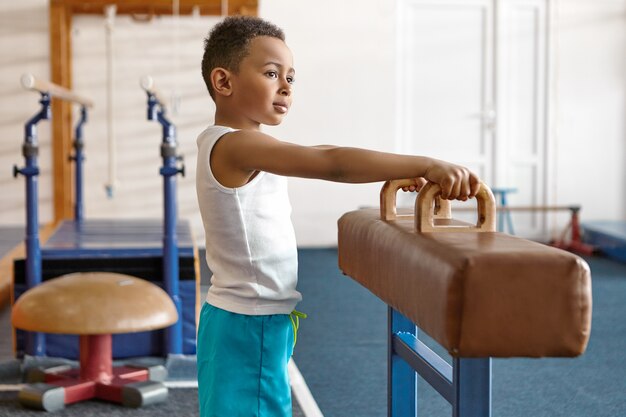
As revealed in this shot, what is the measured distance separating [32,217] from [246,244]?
2383mm

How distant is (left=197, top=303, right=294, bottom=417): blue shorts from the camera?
1.79 m

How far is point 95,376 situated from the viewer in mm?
3400

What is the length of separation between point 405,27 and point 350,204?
1795 mm

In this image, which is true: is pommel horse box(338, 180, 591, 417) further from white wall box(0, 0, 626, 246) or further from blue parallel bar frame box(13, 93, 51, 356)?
white wall box(0, 0, 626, 246)

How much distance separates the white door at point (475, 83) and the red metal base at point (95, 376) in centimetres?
543

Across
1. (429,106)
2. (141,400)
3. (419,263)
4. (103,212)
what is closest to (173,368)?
(141,400)

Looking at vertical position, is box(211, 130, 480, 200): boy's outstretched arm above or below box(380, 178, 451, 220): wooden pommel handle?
above

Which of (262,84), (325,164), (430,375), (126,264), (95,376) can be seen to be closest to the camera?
(325,164)

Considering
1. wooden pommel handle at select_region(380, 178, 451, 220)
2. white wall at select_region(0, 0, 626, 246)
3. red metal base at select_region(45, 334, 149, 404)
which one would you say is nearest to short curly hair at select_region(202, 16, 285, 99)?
wooden pommel handle at select_region(380, 178, 451, 220)

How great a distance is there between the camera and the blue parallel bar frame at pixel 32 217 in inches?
151

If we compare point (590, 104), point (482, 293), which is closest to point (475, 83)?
point (590, 104)

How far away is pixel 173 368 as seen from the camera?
149 inches

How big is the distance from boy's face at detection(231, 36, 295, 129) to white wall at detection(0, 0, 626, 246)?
6242mm

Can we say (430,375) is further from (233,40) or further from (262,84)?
(233,40)
